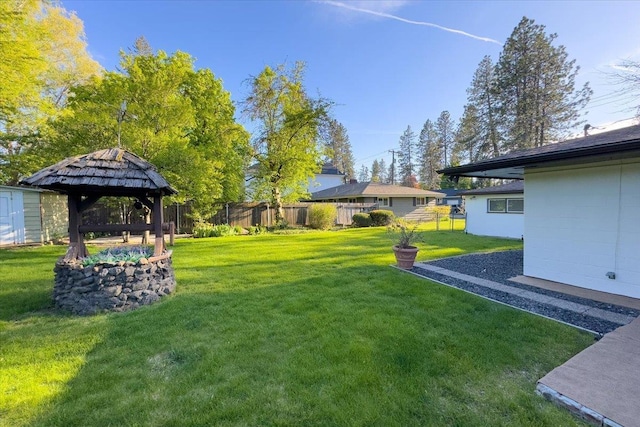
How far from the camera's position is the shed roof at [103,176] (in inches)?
174

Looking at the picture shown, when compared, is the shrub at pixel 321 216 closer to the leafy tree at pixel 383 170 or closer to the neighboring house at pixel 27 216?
the neighboring house at pixel 27 216

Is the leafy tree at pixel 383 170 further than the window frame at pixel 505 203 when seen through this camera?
Yes

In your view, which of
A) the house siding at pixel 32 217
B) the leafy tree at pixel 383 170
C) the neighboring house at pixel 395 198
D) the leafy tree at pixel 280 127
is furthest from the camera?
the leafy tree at pixel 383 170

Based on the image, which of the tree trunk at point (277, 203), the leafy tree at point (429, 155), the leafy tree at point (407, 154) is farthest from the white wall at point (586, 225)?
the leafy tree at point (407, 154)

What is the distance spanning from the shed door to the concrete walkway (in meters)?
16.2

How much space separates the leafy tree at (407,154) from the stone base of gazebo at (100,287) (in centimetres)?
5016

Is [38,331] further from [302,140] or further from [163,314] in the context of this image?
[302,140]

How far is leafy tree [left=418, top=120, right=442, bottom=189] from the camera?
4641cm

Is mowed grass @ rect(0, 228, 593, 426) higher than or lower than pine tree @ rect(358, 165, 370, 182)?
lower

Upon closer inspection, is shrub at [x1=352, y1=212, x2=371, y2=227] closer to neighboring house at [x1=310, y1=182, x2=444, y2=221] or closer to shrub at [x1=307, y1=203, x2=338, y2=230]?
shrub at [x1=307, y1=203, x2=338, y2=230]

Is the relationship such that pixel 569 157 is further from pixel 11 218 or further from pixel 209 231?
pixel 11 218

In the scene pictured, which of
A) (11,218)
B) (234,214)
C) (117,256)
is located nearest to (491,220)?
(234,214)

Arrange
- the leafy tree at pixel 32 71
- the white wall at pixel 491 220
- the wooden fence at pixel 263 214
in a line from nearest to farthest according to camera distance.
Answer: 1. the leafy tree at pixel 32 71
2. the white wall at pixel 491 220
3. the wooden fence at pixel 263 214

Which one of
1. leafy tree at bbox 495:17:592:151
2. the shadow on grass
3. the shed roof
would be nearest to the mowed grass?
the shadow on grass
